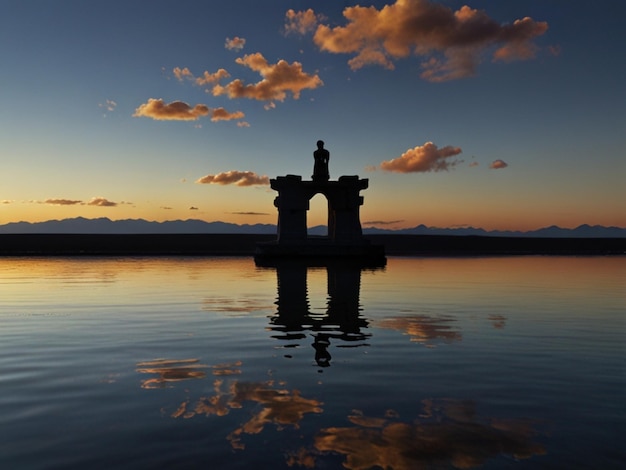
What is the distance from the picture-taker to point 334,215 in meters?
43.2

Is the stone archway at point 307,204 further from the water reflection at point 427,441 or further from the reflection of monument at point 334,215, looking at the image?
the water reflection at point 427,441

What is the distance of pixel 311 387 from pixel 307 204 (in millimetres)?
35894

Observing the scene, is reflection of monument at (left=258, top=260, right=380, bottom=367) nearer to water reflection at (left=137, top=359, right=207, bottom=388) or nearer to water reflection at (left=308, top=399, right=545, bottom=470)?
water reflection at (left=137, top=359, right=207, bottom=388)

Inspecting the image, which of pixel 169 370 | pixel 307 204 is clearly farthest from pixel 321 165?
pixel 169 370

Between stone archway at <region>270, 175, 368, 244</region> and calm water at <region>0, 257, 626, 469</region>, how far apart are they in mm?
26683

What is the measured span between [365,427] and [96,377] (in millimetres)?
4346

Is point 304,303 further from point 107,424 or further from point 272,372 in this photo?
point 107,424

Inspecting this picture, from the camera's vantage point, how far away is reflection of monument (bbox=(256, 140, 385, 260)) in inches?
1617

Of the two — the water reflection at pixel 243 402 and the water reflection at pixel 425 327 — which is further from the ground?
the water reflection at pixel 243 402

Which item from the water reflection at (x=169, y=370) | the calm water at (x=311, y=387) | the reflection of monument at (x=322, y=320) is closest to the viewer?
the calm water at (x=311, y=387)

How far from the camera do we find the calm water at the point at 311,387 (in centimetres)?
485

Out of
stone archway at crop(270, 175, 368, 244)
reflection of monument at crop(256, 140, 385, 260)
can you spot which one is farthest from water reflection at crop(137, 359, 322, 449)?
stone archway at crop(270, 175, 368, 244)

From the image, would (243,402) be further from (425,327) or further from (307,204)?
(307,204)

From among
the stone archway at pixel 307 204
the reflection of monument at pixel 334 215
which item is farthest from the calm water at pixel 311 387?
the stone archway at pixel 307 204
